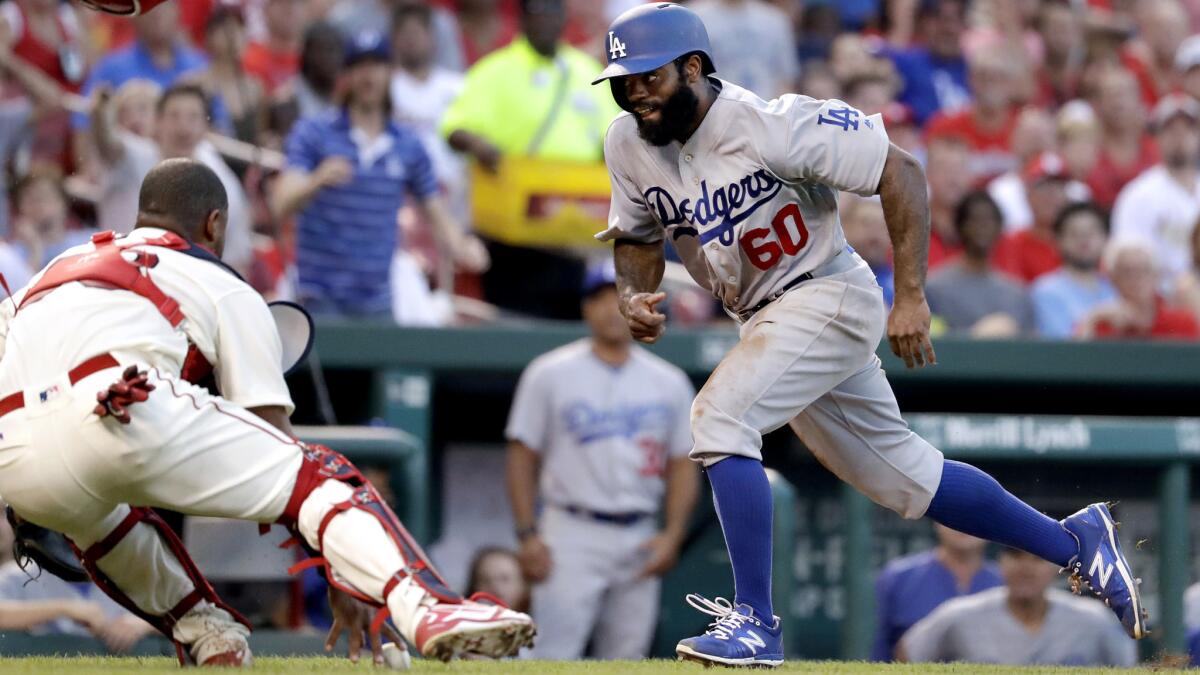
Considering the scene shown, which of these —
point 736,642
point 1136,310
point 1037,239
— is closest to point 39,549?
point 736,642

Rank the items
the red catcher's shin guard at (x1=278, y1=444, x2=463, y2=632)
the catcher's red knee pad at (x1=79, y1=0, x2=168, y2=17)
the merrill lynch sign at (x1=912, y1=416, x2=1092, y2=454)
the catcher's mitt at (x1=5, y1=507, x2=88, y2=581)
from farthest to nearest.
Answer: the merrill lynch sign at (x1=912, y1=416, x2=1092, y2=454), the catcher's red knee pad at (x1=79, y1=0, x2=168, y2=17), the catcher's mitt at (x1=5, y1=507, x2=88, y2=581), the red catcher's shin guard at (x1=278, y1=444, x2=463, y2=632)

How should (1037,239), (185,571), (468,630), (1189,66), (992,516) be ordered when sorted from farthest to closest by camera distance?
1. (1189,66)
2. (1037,239)
3. (992,516)
4. (185,571)
5. (468,630)

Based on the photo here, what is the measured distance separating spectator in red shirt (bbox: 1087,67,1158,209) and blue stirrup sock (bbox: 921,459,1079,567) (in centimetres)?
569

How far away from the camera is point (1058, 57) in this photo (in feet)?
37.0

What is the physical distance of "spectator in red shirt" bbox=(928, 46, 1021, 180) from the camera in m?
10.1

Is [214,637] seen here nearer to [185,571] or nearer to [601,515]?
[185,571]

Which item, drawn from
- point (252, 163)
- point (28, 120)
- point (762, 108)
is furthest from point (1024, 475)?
point (28, 120)

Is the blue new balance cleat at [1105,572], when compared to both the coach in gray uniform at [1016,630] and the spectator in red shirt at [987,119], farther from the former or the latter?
the spectator in red shirt at [987,119]

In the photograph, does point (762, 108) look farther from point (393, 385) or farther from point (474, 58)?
point (474, 58)

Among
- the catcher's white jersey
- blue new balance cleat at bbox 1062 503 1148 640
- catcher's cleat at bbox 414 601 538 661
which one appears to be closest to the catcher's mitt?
the catcher's white jersey

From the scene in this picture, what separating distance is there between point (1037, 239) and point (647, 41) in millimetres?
5423

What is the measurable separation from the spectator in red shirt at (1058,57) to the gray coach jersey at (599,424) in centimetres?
473

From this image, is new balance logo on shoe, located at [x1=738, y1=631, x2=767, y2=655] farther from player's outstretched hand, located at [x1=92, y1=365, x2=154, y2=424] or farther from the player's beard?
player's outstretched hand, located at [x1=92, y1=365, x2=154, y2=424]

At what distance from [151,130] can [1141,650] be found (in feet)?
15.8
